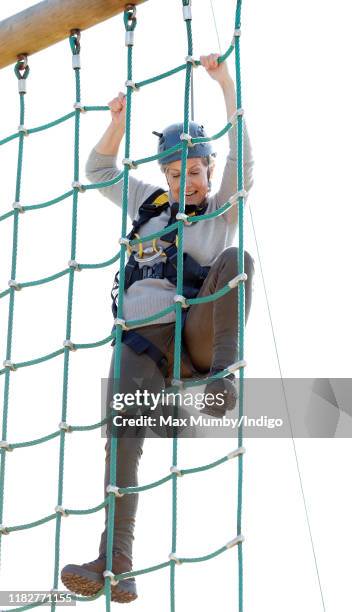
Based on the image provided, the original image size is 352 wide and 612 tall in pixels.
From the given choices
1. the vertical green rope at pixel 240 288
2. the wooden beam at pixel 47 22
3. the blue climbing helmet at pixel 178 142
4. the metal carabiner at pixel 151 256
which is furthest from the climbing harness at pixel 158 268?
the wooden beam at pixel 47 22

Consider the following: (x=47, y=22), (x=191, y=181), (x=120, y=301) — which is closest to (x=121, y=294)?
(x=120, y=301)

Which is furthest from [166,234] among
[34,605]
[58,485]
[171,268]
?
[34,605]

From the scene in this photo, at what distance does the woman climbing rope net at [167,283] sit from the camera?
3850mm

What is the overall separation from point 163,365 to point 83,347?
0.22 metres

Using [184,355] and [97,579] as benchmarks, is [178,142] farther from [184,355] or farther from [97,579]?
[97,579]

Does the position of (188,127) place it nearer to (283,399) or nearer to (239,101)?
(239,101)

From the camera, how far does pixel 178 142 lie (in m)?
4.34

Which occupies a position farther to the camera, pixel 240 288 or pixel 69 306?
pixel 69 306

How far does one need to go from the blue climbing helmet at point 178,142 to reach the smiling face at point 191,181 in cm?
2

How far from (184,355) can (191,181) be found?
20.5 inches

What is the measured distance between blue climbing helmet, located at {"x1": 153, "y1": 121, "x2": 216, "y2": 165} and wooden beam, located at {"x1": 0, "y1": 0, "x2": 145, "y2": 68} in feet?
1.17

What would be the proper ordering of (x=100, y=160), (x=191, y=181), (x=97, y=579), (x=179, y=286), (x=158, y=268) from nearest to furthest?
1. (x=97, y=579)
2. (x=179, y=286)
3. (x=158, y=268)
4. (x=191, y=181)
5. (x=100, y=160)

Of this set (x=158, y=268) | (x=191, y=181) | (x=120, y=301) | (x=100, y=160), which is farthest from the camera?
(x=100, y=160)

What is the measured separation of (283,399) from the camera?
4383 millimetres
